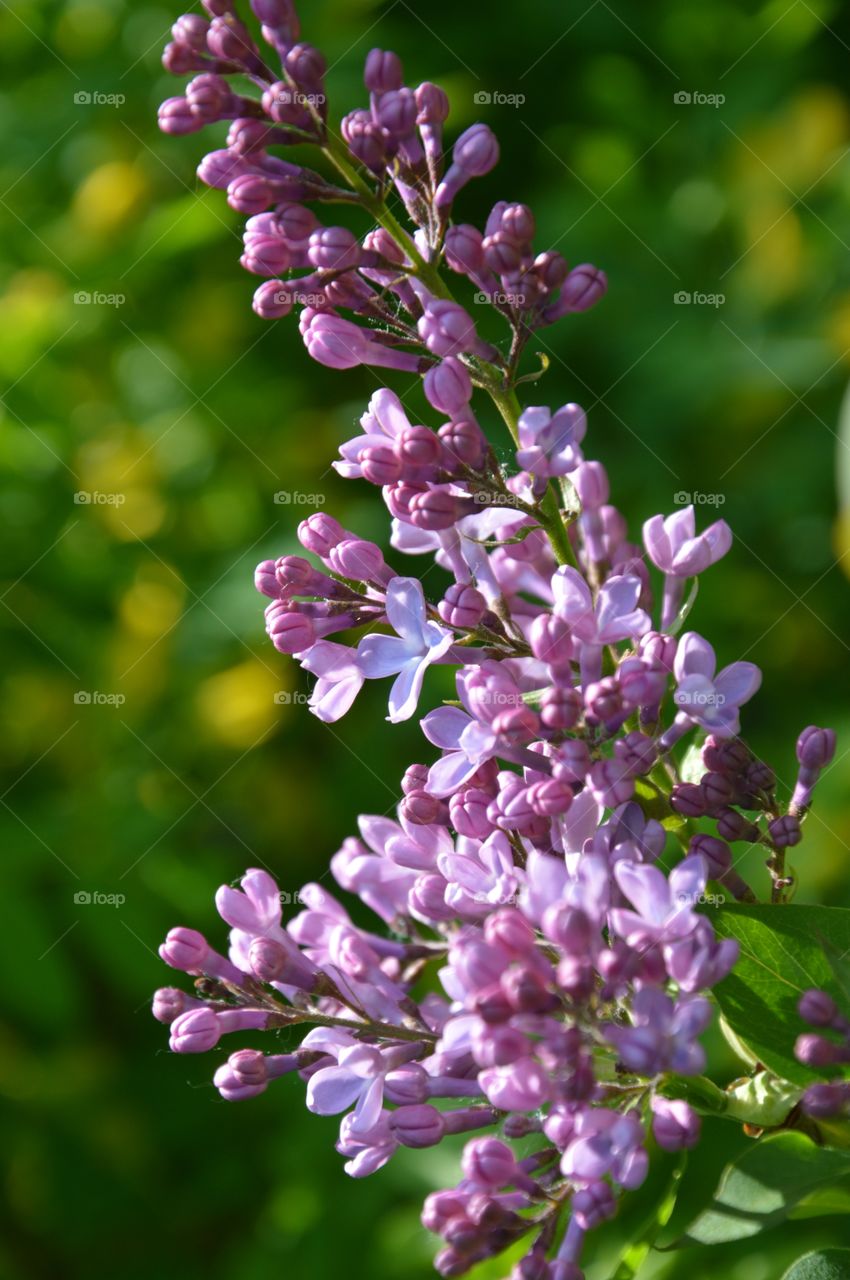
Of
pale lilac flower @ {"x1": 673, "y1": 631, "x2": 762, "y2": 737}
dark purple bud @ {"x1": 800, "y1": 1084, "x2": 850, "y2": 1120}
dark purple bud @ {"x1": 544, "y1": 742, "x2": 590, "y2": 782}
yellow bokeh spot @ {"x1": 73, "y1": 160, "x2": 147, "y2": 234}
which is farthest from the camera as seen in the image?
yellow bokeh spot @ {"x1": 73, "y1": 160, "x2": 147, "y2": 234}

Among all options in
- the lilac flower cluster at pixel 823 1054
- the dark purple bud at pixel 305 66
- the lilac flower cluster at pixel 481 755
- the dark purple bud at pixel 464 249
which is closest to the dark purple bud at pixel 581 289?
the lilac flower cluster at pixel 481 755

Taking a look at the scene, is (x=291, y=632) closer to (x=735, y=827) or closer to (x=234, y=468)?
(x=735, y=827)

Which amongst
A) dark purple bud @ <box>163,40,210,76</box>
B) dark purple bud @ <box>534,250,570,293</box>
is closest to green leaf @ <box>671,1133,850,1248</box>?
dark purple bud @ <box>534,250,570,293</box>

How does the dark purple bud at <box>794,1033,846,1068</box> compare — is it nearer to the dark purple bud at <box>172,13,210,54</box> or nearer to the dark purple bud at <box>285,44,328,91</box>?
the dark purple bud at <box>285,44,328,91</box>

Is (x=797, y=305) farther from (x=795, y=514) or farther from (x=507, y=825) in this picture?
(x=507, y=825)


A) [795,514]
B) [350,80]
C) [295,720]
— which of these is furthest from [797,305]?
[295,720]

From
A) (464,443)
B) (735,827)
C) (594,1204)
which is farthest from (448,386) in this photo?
(594,1204)

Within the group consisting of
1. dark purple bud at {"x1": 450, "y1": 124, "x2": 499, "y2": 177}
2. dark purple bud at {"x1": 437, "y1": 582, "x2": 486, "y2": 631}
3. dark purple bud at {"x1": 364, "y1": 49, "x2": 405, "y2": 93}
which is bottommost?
dark purple bud at {"x1": 437, "y1": 582, "x2": 486, "y2": 631}

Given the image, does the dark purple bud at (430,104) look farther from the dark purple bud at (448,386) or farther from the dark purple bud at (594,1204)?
the dark purple bud at (594,1204)
